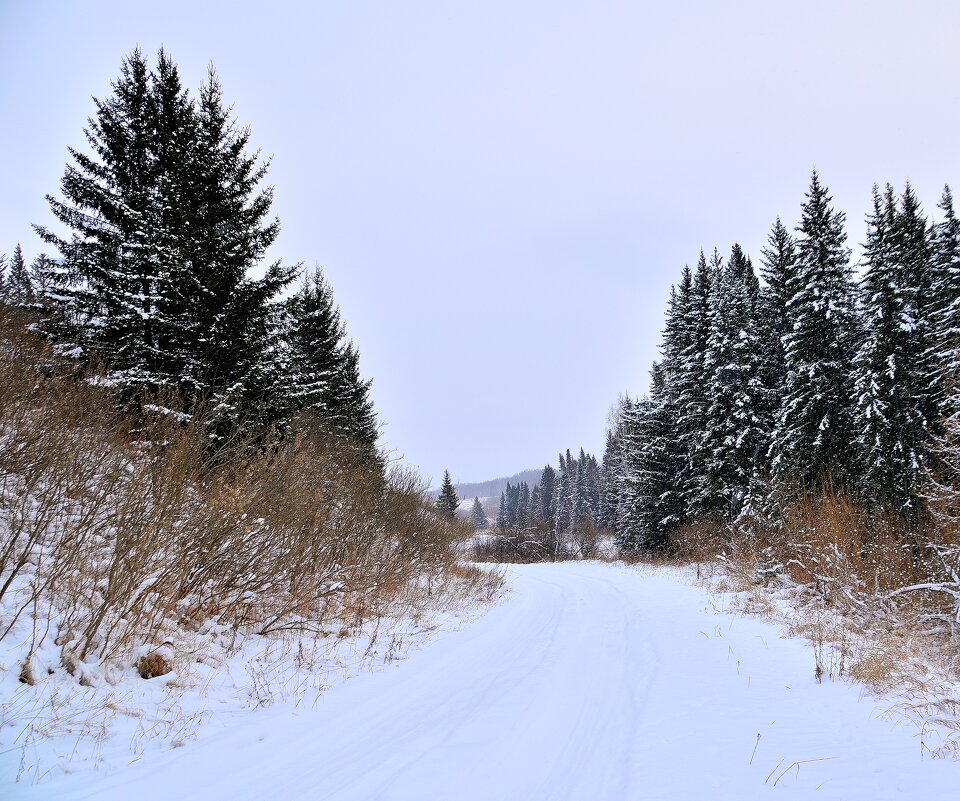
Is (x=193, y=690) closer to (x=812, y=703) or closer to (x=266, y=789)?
(x=266, y=789)

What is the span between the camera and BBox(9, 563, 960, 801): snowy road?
329 cm

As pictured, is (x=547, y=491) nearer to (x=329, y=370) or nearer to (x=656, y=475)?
(x=656, y=475)

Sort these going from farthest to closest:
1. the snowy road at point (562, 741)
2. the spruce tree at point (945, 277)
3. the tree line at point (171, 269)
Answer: the spruce tree at point (945, 277)
the tree line at point (171, 269)
the snowy road at point (562, 741)

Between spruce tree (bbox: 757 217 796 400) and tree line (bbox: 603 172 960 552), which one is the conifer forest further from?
spruce tree (bbox: 757 217 796 400)

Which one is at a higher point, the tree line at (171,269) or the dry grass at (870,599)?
the tree line at (171,269)

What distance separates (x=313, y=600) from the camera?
8086mm

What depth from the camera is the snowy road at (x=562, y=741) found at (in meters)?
3.29

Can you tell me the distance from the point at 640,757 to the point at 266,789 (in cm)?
292

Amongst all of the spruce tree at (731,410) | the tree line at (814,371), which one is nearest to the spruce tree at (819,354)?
the tree line at (814,371)

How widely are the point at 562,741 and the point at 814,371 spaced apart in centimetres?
2217

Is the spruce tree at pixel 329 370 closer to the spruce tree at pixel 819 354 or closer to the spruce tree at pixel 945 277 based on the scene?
the spruce tree at pixel 819 354

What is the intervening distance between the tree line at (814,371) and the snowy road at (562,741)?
11.5 meters

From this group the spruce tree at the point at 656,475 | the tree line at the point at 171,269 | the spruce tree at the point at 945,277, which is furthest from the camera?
the spruce tree at the point at 656,475

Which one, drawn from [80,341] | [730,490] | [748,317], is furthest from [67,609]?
[748,317]
